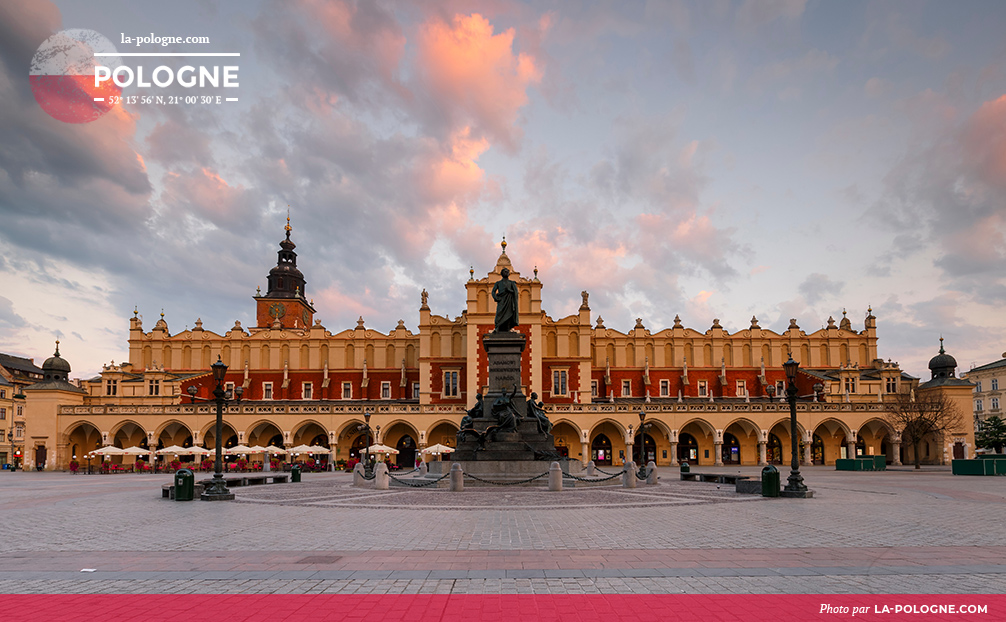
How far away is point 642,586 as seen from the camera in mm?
8391

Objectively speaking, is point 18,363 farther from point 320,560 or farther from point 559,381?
point 320,560

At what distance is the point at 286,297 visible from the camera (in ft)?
297

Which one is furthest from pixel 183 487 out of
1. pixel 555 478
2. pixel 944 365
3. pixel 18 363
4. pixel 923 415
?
pixel 18 363

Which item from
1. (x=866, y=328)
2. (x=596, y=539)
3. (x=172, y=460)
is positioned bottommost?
(x=172, y=460)

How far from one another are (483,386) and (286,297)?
1559 inches

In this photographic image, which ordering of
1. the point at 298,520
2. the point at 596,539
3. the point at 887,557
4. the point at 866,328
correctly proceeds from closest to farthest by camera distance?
the point at 887,557 → the point at 596,539 → the point at 298,520 → the point at 866,328

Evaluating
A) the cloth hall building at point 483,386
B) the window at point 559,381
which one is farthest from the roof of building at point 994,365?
the window at point 559,381

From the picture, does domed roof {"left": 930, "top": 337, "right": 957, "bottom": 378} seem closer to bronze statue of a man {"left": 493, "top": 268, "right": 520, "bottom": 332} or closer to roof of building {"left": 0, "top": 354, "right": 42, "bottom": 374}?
bronze statue of a man {"left": 493, "top": 268, "right": 520, "bottom": 332}

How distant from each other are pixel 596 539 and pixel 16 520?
46.3 feet

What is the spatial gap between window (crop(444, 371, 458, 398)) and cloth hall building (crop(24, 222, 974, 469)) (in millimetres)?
132

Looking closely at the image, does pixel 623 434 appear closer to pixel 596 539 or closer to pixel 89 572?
pixel 596 539

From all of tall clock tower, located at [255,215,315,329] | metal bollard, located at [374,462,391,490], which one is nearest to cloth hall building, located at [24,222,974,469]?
tall clock tower, located at [255,215,315,329]
